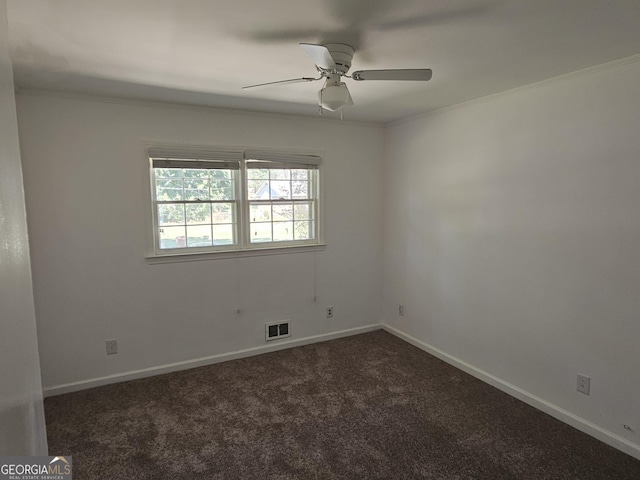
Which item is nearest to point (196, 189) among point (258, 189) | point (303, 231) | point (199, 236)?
point (199, 236)

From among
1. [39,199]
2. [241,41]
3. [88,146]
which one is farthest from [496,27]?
[39,199]

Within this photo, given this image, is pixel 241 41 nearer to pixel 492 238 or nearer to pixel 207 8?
pixel 207 8

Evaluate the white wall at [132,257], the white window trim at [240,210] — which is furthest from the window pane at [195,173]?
the white wall at [132,257]

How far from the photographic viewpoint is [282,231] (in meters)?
4.05

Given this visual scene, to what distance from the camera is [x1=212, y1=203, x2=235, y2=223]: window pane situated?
3.68m

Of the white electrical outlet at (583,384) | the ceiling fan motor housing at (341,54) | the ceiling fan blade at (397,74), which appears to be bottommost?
the white electrical outlet at (583,384)

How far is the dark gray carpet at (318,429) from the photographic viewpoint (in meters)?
2.26

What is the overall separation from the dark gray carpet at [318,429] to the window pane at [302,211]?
5.21 ft

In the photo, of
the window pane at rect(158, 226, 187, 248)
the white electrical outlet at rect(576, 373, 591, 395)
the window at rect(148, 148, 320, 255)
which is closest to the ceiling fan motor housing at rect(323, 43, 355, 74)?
the window at rect(148, 148, 320, 255)

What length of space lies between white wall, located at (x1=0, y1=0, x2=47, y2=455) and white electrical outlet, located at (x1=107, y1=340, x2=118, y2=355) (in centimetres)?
264

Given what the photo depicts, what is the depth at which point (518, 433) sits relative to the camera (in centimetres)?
258

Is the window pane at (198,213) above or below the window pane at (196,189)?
below

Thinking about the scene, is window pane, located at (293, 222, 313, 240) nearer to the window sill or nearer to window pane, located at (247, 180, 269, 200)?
the window sill

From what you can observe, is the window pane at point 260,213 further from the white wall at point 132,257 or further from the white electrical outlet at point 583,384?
the white electrical outlet at point 583,384
